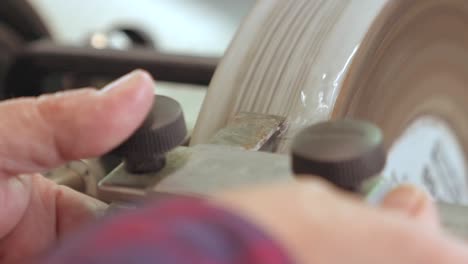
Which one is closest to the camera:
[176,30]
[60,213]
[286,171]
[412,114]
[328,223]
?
[328,223]

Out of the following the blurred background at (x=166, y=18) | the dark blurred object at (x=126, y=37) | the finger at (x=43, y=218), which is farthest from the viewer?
the blurred background at (x=166, y=18)

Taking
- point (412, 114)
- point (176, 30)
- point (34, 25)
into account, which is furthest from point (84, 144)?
point (176, 30)

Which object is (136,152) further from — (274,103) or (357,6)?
(357,6)

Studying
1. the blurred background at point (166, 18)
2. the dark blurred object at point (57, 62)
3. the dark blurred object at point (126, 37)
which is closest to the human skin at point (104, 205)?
the dark blurred object at point (57, 62)

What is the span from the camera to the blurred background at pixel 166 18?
2.08m

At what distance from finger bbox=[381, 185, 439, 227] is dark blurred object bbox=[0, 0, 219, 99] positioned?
75 centimetres

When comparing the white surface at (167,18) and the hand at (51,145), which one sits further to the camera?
the white surface at (167,18)

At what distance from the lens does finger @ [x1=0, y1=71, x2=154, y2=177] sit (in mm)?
500

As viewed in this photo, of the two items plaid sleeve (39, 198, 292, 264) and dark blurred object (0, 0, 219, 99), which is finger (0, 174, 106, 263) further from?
dark blurred object (0, 0, 219, 99)

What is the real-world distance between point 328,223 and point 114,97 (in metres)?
0.24

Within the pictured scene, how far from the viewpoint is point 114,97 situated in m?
0.50

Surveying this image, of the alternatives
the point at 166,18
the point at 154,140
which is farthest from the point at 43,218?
the point at 166,18

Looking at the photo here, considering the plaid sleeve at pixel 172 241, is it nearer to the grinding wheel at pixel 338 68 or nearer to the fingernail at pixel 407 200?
the fingernail at pixel 407 200

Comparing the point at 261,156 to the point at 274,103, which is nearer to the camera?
the point at 261,156
